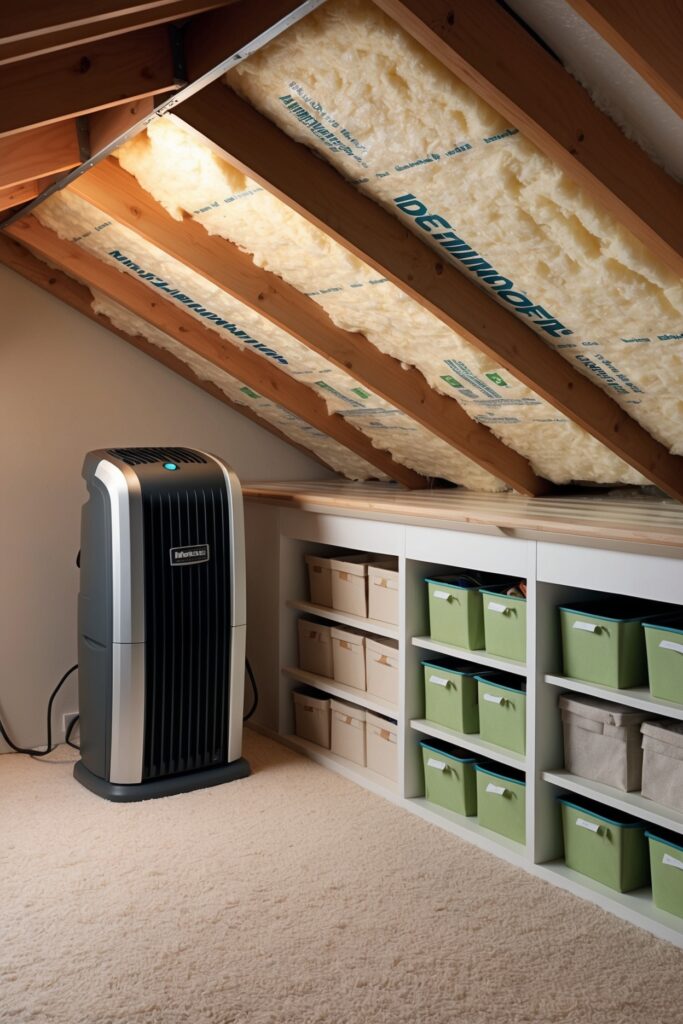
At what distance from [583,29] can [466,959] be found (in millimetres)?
1980

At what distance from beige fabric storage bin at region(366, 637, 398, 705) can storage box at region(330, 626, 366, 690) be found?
3 centimetres

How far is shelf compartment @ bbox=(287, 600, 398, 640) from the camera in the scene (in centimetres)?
342

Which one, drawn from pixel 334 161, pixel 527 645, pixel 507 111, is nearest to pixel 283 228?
pixel 334 161

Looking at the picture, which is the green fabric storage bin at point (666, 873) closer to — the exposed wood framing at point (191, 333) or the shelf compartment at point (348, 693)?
the shelf compartment at point (348, 693)

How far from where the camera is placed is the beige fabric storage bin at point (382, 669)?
3.42m

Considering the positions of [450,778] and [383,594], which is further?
[383,594]

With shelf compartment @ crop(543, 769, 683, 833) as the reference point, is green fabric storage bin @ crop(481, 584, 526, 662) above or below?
above

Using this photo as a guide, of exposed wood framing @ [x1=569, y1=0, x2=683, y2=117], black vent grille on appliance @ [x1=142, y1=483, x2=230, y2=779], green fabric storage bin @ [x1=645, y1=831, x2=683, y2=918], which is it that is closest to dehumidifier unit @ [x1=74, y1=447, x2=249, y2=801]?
black vent grille on appliance @ [x1=142, y1=483, x2=230, y2=779]

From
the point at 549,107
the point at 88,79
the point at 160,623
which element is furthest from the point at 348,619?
the point at 549,107

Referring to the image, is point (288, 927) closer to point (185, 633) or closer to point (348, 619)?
point (185, 633)

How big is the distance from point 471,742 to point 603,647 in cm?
60

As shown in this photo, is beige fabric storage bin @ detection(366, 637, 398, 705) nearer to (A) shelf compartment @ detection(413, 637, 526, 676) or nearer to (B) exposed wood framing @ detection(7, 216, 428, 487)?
(A) shelf compartment @ detection(413, 637, 526, 676)

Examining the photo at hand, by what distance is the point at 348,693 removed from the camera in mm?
3605

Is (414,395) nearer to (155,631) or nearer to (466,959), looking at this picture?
(155,631)
